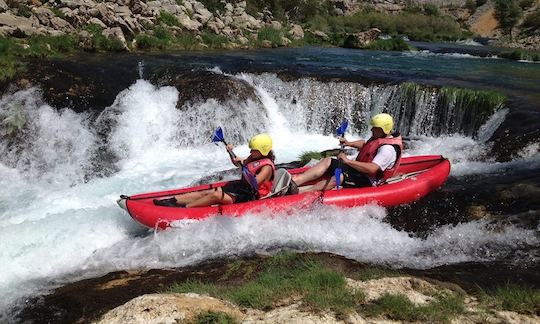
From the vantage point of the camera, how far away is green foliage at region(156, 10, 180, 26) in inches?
755

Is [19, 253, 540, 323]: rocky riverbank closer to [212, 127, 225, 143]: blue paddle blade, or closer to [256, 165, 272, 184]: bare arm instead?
[256, 165, 272, 184]: bare arm

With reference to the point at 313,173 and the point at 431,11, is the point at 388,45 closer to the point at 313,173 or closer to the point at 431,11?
the point at 313,173

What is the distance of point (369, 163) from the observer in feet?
20.8

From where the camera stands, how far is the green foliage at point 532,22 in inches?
1547

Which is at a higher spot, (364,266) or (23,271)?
(364,266)

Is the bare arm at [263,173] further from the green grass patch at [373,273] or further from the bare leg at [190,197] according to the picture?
the green grass patch at [373,273]

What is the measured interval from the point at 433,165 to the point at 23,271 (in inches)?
220

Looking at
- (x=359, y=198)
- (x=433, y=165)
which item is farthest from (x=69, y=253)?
(x=433, y=165)

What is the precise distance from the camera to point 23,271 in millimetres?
5184

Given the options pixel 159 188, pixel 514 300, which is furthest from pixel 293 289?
pixel 159 188

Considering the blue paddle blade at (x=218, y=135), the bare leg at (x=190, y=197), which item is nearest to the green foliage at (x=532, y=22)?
the blue paddle blade at (x=218, y=135)

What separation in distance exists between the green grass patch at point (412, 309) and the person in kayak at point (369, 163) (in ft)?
9.92

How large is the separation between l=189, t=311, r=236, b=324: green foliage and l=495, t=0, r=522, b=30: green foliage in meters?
46.0

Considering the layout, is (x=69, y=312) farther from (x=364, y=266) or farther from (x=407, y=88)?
(x=407, y=88)
